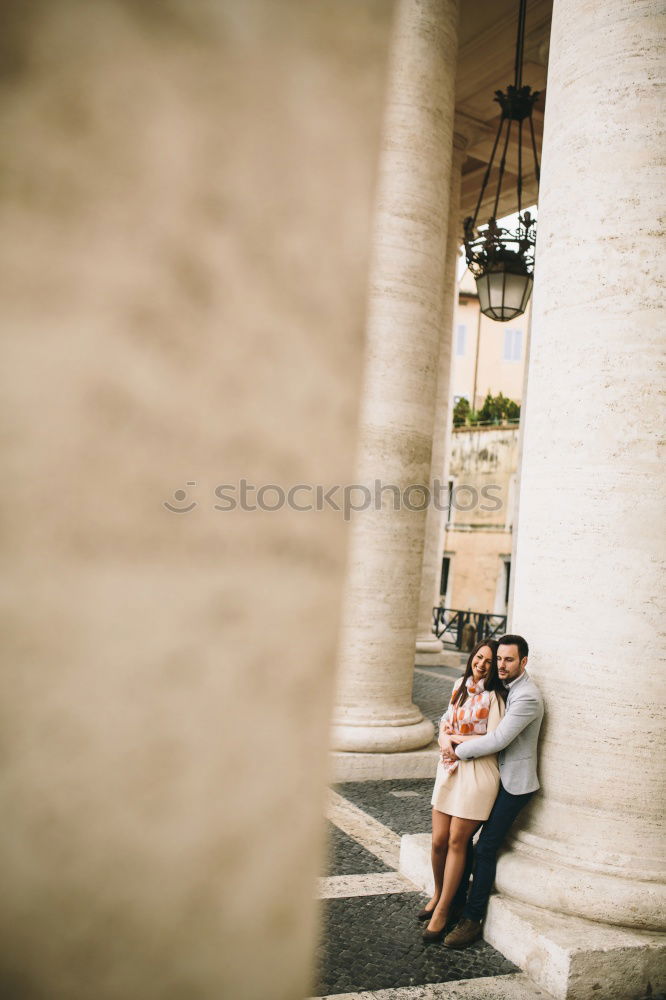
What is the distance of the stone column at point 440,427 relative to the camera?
62.0 ft

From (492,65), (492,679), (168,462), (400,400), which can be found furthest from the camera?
(492,65)

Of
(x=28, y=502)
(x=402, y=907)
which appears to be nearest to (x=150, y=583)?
(x=28, y=502)

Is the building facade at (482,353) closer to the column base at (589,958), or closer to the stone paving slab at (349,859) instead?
the stone paving slab at (349,859)

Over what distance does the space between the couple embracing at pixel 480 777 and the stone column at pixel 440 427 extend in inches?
499

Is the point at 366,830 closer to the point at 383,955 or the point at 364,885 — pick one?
the point at 364,885

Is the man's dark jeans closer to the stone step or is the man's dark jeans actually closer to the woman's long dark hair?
the stone step

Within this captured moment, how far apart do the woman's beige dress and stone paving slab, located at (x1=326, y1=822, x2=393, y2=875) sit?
159 cm

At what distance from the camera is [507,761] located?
5484 mm

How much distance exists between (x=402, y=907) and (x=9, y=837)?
21.5 ft

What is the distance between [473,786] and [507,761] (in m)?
0.40

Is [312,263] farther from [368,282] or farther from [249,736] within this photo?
[249,736]

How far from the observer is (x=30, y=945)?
0.59 m

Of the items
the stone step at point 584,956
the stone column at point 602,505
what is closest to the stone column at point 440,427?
the stone column at point 602,505

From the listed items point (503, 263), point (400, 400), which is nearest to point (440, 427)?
point (503, 263)
